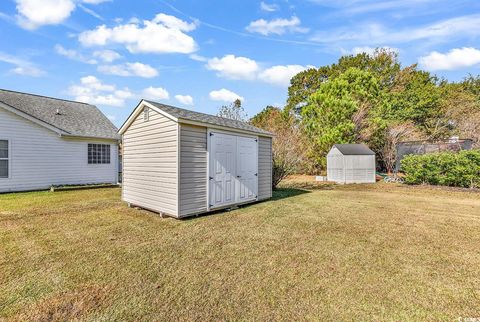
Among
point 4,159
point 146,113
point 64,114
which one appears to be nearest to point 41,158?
point 4,159

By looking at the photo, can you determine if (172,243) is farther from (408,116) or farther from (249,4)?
(408,116)

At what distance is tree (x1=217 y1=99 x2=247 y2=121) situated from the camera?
15070 millimetres

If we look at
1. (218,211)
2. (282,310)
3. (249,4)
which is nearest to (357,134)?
(249,4)

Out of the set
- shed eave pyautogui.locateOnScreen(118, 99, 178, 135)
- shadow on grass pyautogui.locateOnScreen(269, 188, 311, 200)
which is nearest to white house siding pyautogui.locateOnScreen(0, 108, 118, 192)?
shed eave pyautogui.locateOnScreen(118, 99, 178, 135)

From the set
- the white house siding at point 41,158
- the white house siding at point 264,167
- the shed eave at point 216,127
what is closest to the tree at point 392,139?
the white house siding at point 264,167

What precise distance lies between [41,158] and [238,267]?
11.4 m

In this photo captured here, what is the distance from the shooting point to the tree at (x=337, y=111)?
18.0 m

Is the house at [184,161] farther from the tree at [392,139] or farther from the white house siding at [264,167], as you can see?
the tree at [392,139]

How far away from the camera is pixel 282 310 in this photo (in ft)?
7.80

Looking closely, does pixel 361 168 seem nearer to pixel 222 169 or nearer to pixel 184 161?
pixel 222 169

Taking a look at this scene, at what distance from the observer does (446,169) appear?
1181 centimetres

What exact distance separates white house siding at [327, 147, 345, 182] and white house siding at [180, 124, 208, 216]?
1146cm

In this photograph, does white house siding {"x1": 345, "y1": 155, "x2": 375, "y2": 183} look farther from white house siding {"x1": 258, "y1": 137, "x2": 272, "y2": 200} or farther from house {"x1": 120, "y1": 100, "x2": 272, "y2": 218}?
house {"x1": 120, "y1": 100, "x2": 272, "y2": 218}

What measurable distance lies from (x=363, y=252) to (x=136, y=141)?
21.8 feet
